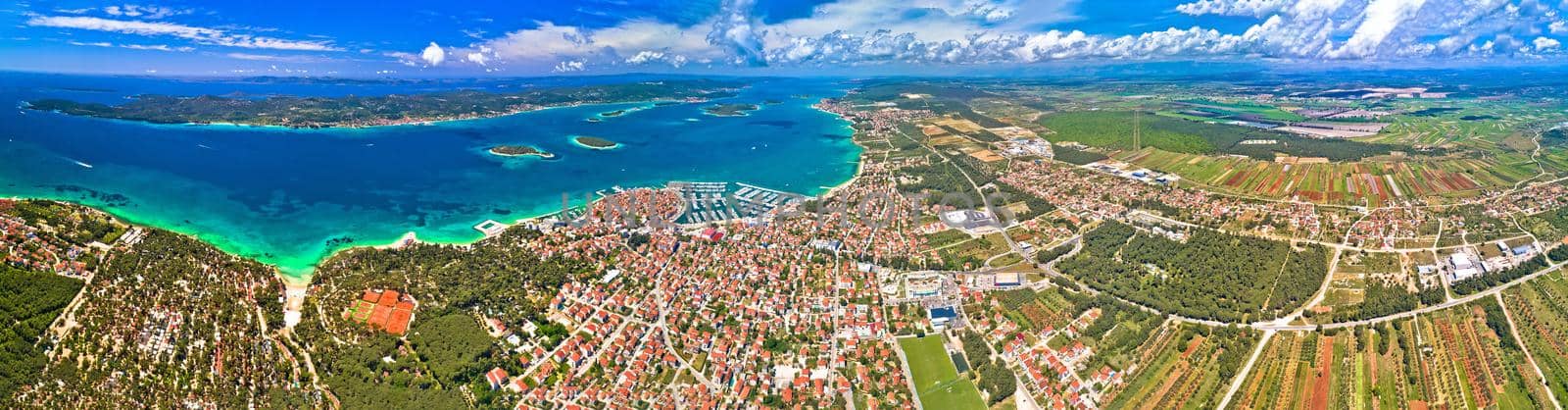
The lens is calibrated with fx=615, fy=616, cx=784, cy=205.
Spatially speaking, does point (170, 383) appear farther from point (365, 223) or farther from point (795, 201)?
point (795, 201)

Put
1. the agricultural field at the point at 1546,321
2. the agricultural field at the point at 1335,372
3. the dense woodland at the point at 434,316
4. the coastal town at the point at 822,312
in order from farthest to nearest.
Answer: the agricultural field at the point at 1546,321, the agricultural field at the point at 1335,372, the coastal town at the point at 822,312, the dense woodland at the point at 434,316

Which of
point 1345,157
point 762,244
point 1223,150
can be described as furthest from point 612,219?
point 1345,157

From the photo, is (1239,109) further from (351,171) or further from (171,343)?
(171,343)

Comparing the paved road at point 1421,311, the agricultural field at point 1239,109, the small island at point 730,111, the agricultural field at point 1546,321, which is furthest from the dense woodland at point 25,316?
the agricultural field at point 1239,109

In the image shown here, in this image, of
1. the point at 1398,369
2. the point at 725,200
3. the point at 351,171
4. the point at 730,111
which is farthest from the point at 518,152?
the point at 1398,369

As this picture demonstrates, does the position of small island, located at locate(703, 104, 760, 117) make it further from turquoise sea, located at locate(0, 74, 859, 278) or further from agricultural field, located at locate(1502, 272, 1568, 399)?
agricultural field, located at locate(1502, 272, 1568, 399)

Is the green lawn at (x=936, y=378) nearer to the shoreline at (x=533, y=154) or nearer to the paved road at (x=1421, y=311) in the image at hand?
the paved road at (x=1421, y=311)

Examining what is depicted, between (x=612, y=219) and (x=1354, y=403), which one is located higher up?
(x=612, y=219)
